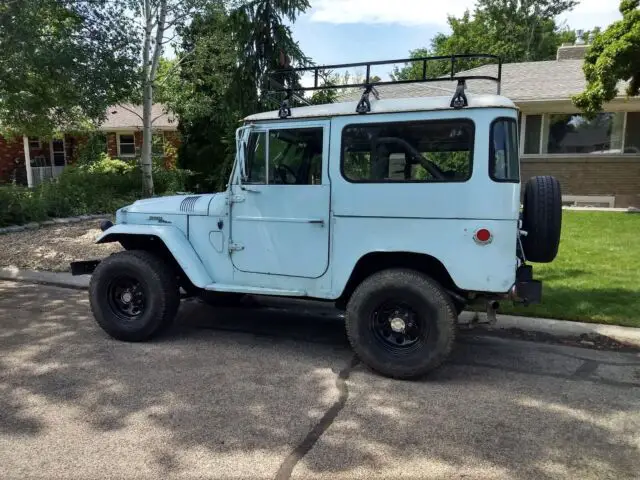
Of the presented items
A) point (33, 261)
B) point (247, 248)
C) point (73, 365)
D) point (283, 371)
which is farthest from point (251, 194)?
point (33, 261)

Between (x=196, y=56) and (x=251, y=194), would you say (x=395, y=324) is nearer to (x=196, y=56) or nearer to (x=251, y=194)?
(x=251, y=194)

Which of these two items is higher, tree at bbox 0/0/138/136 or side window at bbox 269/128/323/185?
tree at bbox 0/0/138/136

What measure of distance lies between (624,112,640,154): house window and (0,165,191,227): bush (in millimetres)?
13058

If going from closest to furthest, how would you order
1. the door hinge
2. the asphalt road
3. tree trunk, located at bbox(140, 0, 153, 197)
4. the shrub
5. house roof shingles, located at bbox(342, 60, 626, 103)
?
the asphalt road → the door hinge → the shrub → tree trunk, located at bbox(140, 0, 153, 197) → house roof shingles, located at bbox(342, 60, 626, 103)

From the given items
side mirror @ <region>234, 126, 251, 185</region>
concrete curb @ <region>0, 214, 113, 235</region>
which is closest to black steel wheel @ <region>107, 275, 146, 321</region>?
side mirror @ <region>234, 126, 251, 185</region>

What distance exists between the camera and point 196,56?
1493 cm

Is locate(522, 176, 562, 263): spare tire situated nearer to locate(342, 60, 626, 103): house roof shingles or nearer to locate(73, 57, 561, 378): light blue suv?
locate(73, 57, 561, 378): light blue suv

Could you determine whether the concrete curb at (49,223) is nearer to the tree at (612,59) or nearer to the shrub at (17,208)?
the shrub at (17,208)

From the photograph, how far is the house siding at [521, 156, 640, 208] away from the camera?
48.7 feet

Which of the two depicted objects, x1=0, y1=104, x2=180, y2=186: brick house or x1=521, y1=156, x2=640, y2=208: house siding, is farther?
x1=0, y1=104, x2=180, y2=186: brick house

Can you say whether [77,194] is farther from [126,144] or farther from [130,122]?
[126,144]

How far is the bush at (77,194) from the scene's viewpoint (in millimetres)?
11469

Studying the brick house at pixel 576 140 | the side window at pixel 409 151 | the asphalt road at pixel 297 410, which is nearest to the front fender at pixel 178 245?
the asphalt road at pixel 297 410

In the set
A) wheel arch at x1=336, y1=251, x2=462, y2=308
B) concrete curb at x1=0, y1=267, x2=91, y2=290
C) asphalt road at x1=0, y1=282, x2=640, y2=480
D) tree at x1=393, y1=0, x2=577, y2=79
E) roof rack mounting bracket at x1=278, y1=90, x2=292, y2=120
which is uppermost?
tree at x1=393, y1=0, x2=577, y2=79
